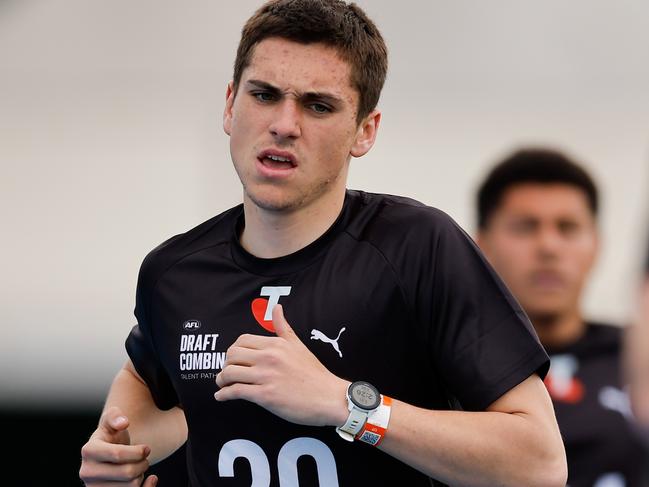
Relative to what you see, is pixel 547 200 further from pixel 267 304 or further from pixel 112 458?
pixel 112 458

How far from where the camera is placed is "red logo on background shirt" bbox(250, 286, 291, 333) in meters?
2.80

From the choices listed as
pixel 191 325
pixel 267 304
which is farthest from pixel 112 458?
pixel 267 304

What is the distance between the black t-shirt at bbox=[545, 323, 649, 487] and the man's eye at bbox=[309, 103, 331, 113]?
219cm

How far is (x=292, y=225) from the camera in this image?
9.29 feet

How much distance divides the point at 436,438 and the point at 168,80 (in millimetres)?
5663

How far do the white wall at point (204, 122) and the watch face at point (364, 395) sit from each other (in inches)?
194

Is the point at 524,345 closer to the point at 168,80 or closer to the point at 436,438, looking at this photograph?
the point at 436,438

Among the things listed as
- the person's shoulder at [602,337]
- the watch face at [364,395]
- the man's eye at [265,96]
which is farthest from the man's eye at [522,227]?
the watch face at [364,395]

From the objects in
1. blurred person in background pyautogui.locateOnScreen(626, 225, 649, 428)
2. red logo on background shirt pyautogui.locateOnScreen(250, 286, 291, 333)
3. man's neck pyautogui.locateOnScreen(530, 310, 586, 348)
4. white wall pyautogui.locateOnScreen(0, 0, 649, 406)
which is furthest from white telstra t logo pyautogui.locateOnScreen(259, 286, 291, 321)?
white wall pyautogui.locateOnScreen(0, 0, 649, 406)

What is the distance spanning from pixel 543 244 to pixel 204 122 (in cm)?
332

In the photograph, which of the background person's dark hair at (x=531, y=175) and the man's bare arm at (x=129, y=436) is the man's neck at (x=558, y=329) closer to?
the background person's dark hair at (x=531, y=175)

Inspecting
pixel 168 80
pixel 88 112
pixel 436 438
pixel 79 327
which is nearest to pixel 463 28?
pixel 168 80

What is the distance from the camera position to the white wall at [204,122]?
7.53 meters

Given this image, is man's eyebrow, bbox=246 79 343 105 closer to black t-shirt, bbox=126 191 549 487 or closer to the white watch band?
black t-shirt, bbox=126 191 549 487
